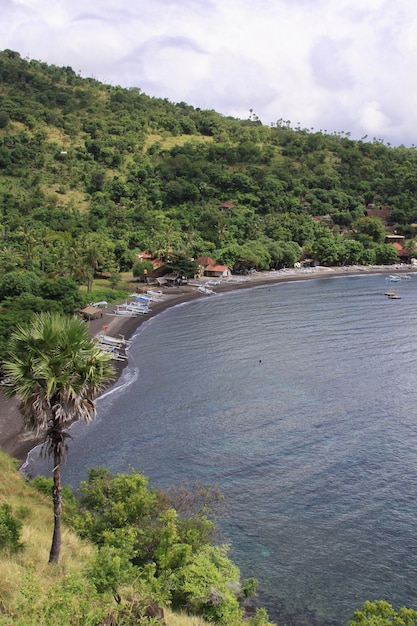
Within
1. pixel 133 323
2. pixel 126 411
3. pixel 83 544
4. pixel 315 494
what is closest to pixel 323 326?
pixel 133 323

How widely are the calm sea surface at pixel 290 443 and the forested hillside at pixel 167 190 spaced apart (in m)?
32.4

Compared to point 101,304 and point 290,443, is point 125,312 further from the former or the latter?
point 290,443

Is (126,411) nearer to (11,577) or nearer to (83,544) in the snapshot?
(83,544)

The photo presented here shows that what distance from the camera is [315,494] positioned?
30.3 metres

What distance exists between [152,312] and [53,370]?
2428 inches

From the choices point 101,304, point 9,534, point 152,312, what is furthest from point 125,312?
point 9,534

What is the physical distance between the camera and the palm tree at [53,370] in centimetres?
1570

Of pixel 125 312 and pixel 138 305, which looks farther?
pixel 138 305

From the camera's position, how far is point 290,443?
36.2m

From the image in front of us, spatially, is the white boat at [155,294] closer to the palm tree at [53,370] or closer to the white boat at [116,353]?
the white boat at [116,353]

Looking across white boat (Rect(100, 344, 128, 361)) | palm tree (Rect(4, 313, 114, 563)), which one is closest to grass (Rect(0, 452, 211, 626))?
palm tree (Rect(4, 313, 114, 563))

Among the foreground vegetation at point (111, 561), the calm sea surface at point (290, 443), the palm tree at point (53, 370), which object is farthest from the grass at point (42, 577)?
the calm sea surface at point (290, 443)

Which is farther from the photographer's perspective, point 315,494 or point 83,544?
point 315,494

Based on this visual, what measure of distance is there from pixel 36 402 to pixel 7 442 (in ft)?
74.9
